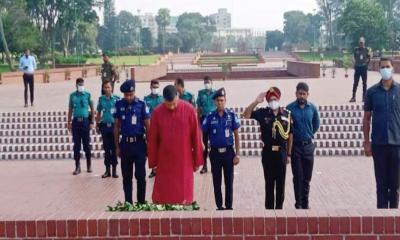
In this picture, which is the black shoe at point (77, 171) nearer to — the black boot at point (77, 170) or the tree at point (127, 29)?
the black boot at point (77, 170)

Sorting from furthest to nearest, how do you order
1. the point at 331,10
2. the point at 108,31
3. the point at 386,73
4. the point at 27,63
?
the point at 108,31, the point at 331,10, the point at 27,63, the point at 386,73

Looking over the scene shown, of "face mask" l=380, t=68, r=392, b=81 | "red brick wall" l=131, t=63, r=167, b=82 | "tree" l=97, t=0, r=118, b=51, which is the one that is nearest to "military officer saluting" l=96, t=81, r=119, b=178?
"face mask" l=380, t=68, r=392, b=81

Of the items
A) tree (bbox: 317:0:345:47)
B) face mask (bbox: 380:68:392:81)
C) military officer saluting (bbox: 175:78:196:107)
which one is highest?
tree (bbox: 317:0:345:47)

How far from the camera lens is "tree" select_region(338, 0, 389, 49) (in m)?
54.0

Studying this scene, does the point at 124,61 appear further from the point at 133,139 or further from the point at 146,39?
the point at 133,139

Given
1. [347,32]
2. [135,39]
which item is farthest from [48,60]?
[135,39]

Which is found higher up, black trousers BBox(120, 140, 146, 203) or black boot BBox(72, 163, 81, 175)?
black trousers BBox(120, 140, 146, 203)

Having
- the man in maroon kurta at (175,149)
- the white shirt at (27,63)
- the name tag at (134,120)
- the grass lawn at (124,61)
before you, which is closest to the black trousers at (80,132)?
the name tag at (134,120)

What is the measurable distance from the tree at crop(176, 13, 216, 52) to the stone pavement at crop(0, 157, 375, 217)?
348 feet

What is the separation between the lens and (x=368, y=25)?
5409 centimetres

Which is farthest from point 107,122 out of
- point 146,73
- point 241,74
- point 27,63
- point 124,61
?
point 124,61

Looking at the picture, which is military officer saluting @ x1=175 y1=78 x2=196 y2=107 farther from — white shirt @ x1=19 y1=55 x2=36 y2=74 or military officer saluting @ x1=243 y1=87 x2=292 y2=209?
white shirt @ x1=19 y1=55 x2=36 y2=74

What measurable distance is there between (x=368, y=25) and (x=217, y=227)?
52.0 metres

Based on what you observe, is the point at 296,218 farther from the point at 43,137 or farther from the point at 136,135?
the point at 43,137
